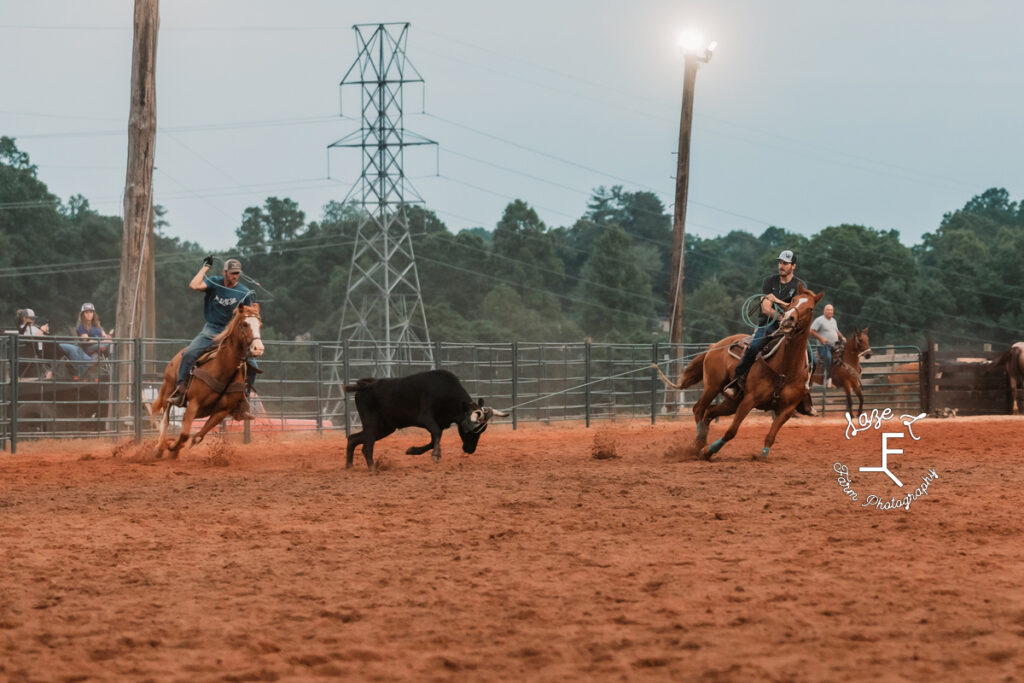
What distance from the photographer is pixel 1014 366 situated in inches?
1046

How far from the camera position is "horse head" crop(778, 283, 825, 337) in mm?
12367

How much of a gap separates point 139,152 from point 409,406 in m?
9.00

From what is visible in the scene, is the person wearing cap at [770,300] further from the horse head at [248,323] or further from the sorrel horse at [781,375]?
the horse head at [248,323]

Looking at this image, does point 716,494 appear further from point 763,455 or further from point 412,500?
point 763,455

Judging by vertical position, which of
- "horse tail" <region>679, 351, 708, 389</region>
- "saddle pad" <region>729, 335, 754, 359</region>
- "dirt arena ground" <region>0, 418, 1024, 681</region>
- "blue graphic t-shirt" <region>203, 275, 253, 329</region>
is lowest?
"dirt arena ground" <region>0, 418, 1024, 681</region>

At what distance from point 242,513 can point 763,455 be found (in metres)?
6.53

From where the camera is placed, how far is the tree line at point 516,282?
51531 millimetres

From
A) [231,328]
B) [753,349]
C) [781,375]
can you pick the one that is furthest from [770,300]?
[231,328]

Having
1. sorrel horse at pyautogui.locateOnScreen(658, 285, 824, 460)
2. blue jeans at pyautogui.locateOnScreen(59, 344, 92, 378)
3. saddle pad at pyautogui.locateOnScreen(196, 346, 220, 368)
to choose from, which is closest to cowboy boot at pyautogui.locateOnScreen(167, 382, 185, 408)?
saddle pad at pyautogui.locateOnScreen(196, 346, 220, 368)

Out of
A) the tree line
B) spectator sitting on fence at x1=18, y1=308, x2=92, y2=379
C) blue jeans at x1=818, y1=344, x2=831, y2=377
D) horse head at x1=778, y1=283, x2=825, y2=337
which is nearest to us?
horse head at x1=778, y1=283, x2=825, y2=337

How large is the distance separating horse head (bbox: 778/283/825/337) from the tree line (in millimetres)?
37602

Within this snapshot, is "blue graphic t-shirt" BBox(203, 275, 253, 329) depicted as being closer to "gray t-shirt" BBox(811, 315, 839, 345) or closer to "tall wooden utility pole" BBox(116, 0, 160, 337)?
"tall wooden utility pole" BBox(116, 0, 160, 337)

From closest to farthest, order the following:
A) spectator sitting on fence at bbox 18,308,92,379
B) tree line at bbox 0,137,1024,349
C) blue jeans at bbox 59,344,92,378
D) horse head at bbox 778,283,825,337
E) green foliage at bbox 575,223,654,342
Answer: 1. horse head at bbox 778,283,825,337
2. spectator sitting on fence at bbox 18,308,92,379
3. blue jeans at bbox 59,344,92,378
4. tree line at bbox 0,137,1024,349
5. green foliage at bbox 575,223,654,342

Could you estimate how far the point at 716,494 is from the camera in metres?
9.78
